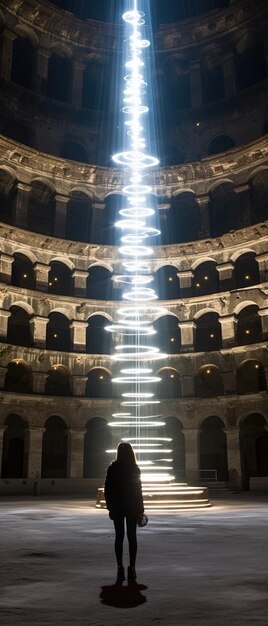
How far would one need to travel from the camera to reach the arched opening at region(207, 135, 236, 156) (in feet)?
157

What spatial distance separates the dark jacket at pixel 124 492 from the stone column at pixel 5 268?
1257 inches

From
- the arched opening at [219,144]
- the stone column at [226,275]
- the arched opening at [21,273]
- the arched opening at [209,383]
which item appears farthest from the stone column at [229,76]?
the arched opening at [209,383]

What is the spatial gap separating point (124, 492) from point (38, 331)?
32.3 meters

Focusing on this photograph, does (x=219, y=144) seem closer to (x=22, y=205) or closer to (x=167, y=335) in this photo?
(x=167, y=335)

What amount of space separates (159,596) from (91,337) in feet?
124

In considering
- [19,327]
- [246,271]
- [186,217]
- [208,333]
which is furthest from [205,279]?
[19,327]

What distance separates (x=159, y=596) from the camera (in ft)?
25.3

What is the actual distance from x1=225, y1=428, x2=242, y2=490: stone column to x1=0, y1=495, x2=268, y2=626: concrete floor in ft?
72.1

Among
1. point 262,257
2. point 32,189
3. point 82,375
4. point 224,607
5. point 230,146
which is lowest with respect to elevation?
point 224,607

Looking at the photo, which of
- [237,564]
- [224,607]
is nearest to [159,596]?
[224,607]

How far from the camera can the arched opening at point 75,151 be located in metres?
49.1

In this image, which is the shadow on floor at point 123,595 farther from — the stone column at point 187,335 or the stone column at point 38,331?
the stone column at point 187,335

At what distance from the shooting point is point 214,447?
44125 millimetres

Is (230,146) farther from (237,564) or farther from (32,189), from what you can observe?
(237,564)
